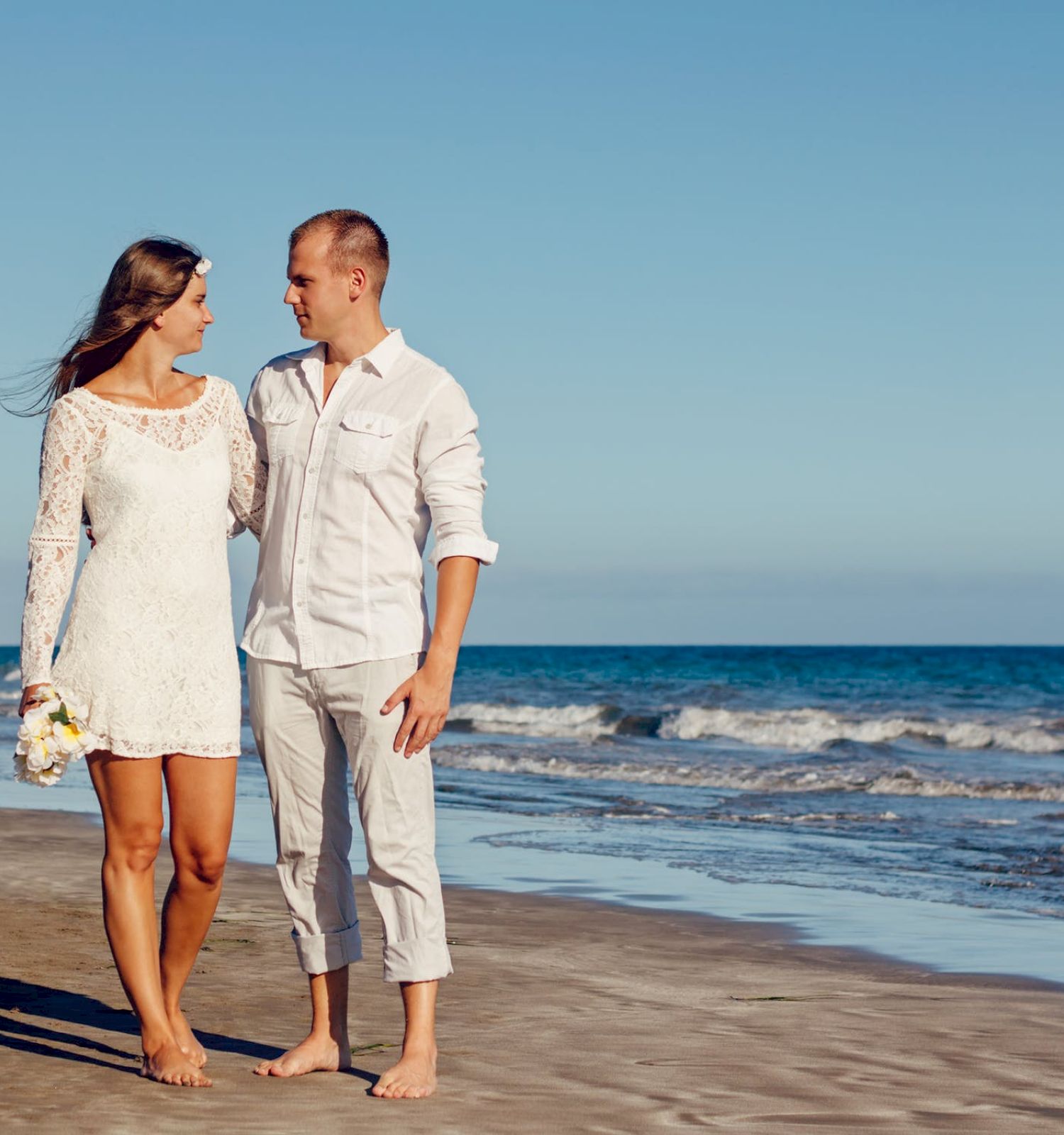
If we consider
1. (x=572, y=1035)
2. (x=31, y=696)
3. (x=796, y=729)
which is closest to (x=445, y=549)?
(x=31, y=696)

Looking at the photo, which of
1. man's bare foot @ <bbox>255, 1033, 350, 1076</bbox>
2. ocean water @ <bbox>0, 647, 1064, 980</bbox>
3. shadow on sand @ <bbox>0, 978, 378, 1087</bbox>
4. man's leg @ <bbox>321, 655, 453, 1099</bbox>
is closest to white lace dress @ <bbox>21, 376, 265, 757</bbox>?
man's leg @ <bbox>321, 655, 453, 1099</bbox>

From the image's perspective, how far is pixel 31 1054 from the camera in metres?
3.81

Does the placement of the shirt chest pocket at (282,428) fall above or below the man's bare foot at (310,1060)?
above

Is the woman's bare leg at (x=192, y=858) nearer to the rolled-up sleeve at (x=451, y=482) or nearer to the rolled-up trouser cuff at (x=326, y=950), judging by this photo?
the rolled-up trouser cuff at (x=326, y=950)

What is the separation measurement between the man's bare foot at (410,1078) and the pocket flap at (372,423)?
1456 mm

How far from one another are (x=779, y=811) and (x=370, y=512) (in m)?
9.50

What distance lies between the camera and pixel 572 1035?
4.33 meters

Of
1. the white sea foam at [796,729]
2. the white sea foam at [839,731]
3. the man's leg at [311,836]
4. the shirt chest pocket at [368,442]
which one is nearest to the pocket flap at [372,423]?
the shirt chest pocket at [368,442]

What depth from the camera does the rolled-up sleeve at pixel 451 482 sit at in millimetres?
3428

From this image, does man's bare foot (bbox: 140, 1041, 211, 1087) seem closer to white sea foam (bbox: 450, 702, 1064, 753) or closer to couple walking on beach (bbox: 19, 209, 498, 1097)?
couple walking on beach (bbox: 19, 209, 498, 1097)

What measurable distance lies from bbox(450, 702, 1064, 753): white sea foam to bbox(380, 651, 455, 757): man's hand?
61.5 feet

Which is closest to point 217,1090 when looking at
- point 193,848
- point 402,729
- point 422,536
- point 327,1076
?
point 327,1076

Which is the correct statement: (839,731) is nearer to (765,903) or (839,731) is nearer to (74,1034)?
(765,903)

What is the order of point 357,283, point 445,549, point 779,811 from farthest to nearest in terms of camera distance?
point 779,811
point 357,283
point 445,549
